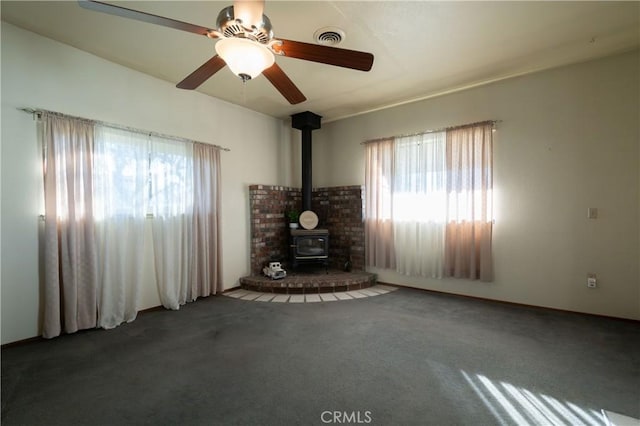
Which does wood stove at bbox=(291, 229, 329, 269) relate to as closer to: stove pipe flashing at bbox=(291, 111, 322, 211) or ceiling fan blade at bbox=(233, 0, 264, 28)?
stove pipe flashing at bbox=(291, 111, 322, 211)

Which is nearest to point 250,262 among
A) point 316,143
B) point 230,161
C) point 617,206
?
point 230,161

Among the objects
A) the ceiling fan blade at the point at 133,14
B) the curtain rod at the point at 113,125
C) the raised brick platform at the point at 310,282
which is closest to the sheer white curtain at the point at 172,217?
the curtain rod at the point at 113,125

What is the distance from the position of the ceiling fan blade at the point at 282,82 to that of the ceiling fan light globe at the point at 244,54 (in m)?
0.26

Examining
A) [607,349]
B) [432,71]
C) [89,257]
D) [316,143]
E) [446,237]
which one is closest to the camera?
[607,349]

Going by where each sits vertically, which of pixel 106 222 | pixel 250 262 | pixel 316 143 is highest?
pixel 316 143

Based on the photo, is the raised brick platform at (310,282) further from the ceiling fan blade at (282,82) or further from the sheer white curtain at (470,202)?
the ceiling fan blade at (282,82)

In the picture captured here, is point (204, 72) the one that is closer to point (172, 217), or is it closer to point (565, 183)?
point (172, 217)

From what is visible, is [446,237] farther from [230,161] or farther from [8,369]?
[8,369]

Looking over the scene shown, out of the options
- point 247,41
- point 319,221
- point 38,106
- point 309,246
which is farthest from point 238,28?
point 319,221

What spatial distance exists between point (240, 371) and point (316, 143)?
4149 mm

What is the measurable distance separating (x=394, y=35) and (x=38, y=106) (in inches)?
132

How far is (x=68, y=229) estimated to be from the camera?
2.78 metres

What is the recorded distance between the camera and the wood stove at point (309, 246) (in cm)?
466

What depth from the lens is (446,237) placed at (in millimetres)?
4023
